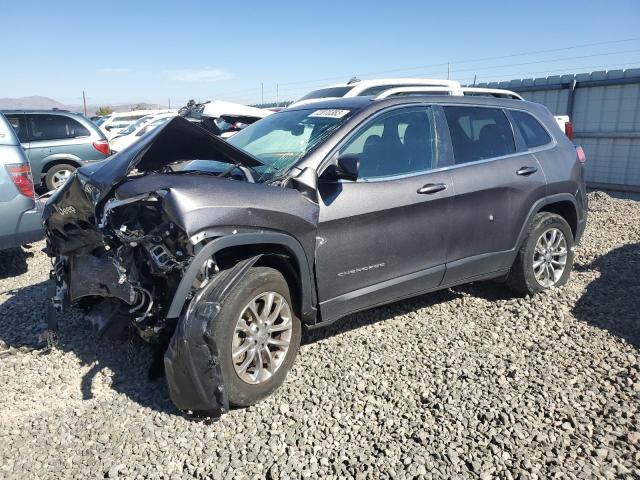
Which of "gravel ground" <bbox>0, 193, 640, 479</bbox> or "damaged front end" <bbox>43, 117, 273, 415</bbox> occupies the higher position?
"damaged front end" <bbox>43, 117, 273, 415</bbox>

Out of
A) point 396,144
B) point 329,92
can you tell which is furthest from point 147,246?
point 329,92

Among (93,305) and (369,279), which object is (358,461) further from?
(93,305)

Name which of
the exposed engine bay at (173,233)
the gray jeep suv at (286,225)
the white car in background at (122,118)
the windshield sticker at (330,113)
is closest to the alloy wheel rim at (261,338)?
the gray jeep suv at (286,225)

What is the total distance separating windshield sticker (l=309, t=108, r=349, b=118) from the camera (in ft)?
13.3

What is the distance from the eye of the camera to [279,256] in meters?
3.48

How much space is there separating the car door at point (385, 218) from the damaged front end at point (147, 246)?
2.49 feet

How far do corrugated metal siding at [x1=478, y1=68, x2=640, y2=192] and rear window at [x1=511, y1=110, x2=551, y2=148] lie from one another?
802cm

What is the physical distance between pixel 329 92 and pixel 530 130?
552 cm

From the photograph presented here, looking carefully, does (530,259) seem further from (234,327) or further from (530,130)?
(234,327)

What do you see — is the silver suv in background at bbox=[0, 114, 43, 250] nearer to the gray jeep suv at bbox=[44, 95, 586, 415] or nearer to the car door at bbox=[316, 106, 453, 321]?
the gray jeep suv at bbox=[44, 95, 586, 415]

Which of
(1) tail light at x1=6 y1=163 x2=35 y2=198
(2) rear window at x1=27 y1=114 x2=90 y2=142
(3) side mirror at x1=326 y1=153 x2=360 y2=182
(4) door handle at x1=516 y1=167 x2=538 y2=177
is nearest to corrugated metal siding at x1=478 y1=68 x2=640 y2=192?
(4) door handle at x1=516 y1=167 x2=538 y2=177

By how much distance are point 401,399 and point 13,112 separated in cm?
1007

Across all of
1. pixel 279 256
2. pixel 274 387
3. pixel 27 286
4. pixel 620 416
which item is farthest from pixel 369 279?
pixel 27 286

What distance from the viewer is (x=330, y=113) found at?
164 inches
